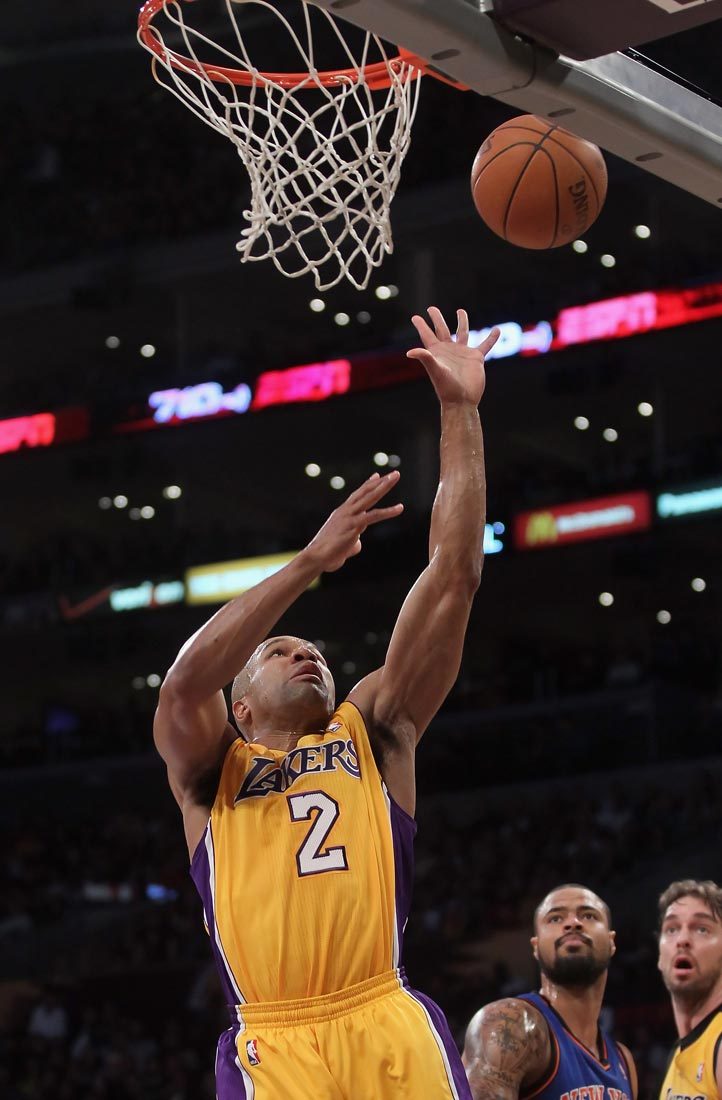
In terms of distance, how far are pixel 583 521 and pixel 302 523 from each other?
361cm

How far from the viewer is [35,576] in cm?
2027

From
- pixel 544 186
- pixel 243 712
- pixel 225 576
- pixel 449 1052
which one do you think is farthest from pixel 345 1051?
pixel 225 576

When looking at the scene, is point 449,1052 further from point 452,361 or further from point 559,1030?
point 452,361

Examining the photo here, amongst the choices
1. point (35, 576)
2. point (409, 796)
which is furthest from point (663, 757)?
point (409, 796)

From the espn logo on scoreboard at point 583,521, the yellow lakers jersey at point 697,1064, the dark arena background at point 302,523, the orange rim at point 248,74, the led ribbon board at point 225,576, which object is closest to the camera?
the orange rim at point 248,74

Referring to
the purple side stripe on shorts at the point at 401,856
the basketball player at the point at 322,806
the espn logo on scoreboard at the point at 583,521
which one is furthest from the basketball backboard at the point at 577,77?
the espn logo on scoreboard at the point at 583,521

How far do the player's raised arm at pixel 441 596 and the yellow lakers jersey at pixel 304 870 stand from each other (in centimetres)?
11

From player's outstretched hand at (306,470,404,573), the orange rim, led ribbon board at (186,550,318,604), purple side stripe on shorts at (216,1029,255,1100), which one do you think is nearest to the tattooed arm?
purple side stripe on shorts at (216,1029,255,1100)

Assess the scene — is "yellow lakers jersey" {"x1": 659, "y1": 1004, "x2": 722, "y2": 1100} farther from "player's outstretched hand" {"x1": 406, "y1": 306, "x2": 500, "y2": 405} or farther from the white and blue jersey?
"player's outstretched hand" {"x1": 406, "y1": 306, "x2": 500, "y2": 405}

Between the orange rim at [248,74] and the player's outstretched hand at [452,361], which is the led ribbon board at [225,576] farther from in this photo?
the player's outstretched hand at [452,361]

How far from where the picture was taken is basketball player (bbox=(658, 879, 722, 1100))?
4.80m

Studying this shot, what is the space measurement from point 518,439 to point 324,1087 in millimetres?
17351

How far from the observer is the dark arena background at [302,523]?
1402 cm

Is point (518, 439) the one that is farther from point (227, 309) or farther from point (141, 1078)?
point (141, 1078)
